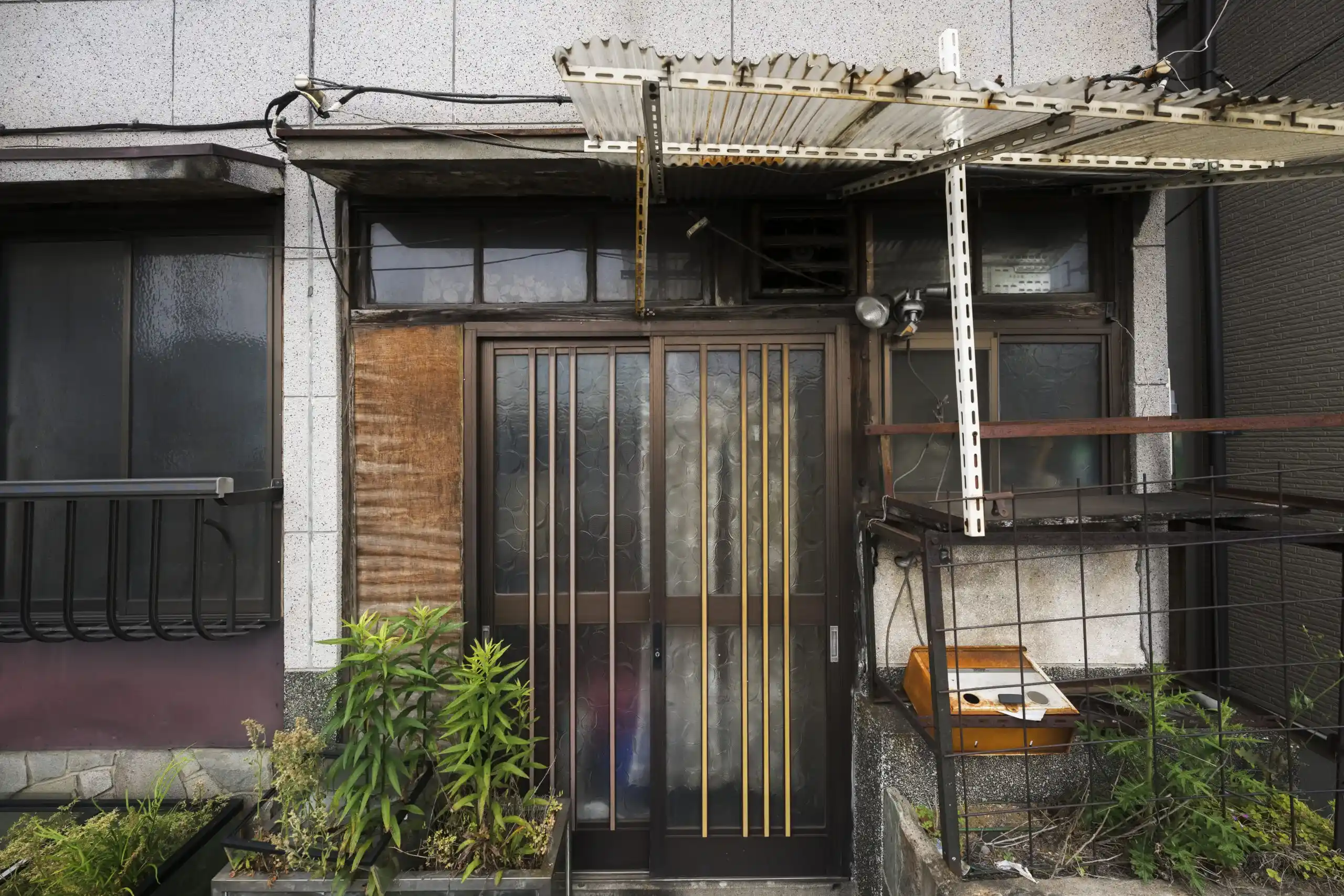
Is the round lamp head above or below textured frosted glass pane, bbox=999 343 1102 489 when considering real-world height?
above

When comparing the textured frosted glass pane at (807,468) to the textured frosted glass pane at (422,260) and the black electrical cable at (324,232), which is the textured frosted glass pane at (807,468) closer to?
the textured frosted glass pane at (422,260)

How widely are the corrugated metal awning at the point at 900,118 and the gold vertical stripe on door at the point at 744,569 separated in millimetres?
1197

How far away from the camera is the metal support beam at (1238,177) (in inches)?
115

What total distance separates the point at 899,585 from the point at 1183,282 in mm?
6183

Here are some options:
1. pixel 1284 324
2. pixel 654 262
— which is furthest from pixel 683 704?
pixel 1284 324

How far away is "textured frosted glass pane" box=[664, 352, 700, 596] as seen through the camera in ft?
11.8

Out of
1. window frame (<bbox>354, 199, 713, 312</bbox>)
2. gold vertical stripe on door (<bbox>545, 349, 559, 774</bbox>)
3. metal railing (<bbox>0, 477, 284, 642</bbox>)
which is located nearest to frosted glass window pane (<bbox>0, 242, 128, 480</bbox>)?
metal railing (<bbox>0, 477, 284, 642</bbox>)

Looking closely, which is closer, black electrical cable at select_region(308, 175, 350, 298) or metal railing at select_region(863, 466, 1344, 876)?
metal railing at select_region(863, 466, 1344, 876)

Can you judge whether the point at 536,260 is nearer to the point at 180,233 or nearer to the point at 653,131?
the point at 653,131

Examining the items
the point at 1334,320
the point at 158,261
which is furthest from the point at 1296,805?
the point at 158,261

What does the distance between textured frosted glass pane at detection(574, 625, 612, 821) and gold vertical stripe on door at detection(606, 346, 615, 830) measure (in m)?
0.01

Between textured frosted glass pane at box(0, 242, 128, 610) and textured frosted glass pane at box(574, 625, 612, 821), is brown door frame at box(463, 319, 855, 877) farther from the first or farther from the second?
textured frosted glass pane at box(0, 242, 128, 610)

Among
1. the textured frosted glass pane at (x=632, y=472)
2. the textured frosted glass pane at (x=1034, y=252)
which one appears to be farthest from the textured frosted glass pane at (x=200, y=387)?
the textured frosted glass pane at (x=1034, y=252)

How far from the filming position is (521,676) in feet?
11.7
